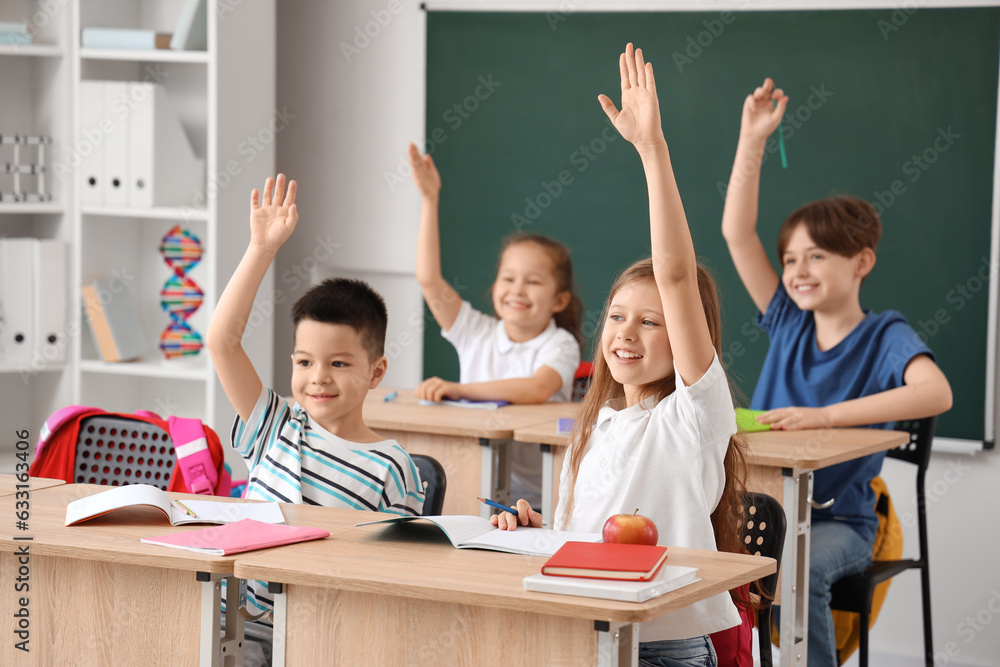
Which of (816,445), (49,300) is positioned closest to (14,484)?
(816,445)

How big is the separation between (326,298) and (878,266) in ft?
7.62

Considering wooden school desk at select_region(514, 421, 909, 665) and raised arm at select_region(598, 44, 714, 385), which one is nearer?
raised arm at select_region(598, 44, 714, 385)

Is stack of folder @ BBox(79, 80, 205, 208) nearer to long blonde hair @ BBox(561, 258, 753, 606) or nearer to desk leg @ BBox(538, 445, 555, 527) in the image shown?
desk leg @ BBox(538, 445, 555, 527)

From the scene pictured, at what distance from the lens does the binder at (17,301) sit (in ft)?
12.6

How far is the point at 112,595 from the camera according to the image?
161 centimetres

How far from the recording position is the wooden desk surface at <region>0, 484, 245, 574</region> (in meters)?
1.47

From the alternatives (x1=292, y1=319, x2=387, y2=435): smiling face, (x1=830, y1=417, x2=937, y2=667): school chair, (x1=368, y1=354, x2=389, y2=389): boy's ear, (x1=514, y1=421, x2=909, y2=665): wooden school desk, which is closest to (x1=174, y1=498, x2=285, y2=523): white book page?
(x1=292, y1=319, x2=387, y2=435): smiling face

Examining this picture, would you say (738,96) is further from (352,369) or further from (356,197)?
(352,369)

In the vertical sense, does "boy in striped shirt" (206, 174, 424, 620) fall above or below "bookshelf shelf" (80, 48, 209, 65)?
below

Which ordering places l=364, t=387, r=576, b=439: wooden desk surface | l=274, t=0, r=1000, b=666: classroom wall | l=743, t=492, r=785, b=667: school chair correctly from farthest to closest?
l=274, t=0, r=1000, b=666: classroom wall → l=364, t=387, r=576, b=439: wooden desk surface → l=743, t=492, r=785, b=667: school chair

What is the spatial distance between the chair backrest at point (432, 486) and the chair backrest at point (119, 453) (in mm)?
689

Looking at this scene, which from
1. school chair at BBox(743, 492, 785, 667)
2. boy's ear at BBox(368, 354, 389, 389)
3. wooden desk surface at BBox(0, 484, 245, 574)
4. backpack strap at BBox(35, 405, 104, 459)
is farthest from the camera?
backpack strap at BBox(35, 405, 104, 459)

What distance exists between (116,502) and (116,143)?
8.59ft

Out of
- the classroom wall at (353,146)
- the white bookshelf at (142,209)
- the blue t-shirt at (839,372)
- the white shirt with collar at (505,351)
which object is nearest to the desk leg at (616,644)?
the blue t-shirt at (839,372)
